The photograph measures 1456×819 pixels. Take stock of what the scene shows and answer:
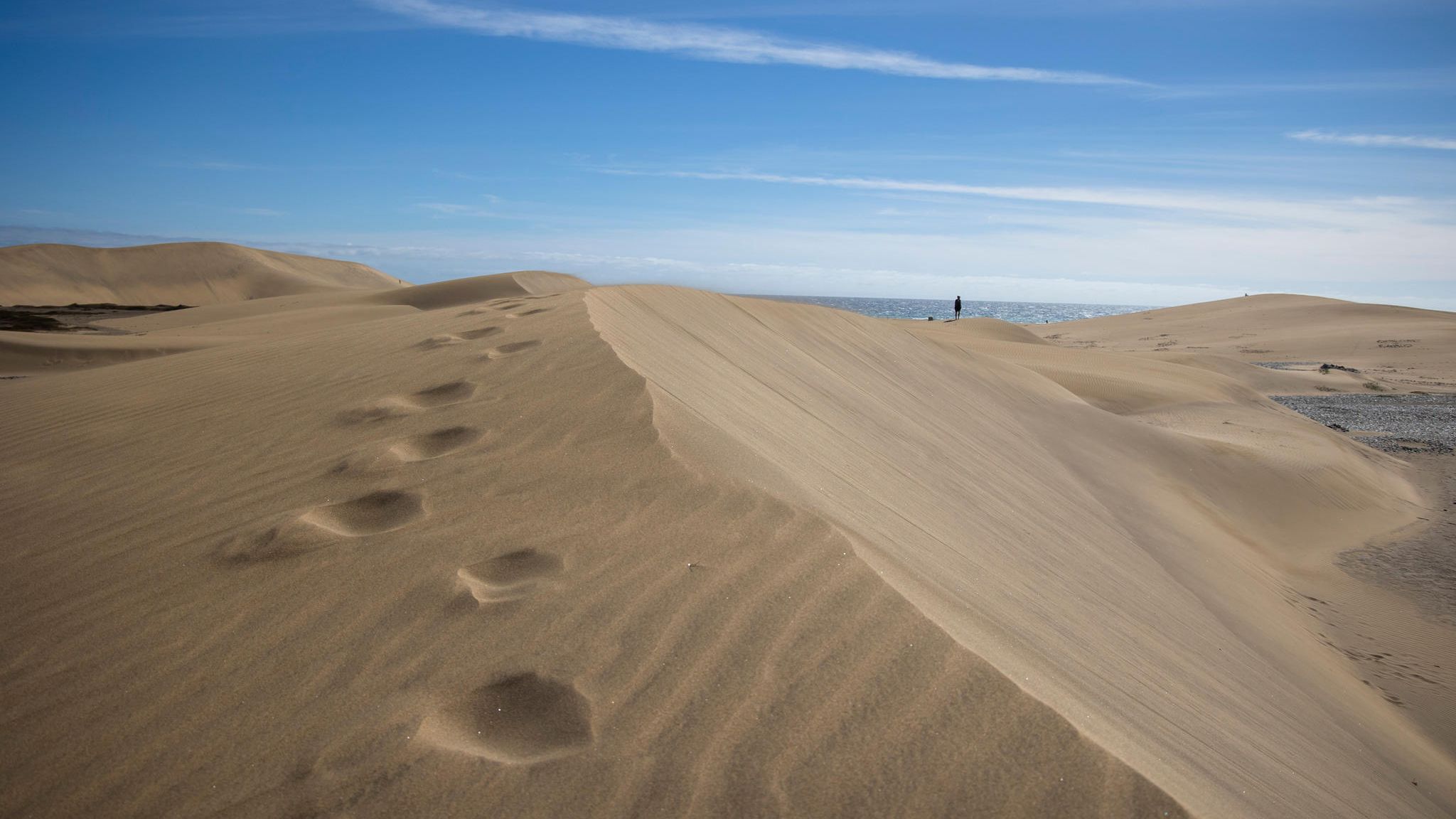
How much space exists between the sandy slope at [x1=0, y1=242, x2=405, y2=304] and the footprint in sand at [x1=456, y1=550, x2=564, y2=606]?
40039 millimetres

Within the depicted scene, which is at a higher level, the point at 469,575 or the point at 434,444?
the point at 434,444

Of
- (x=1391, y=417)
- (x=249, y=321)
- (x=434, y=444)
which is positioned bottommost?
(x=1391, y=417)

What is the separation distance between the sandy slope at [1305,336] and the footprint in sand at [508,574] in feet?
68.1

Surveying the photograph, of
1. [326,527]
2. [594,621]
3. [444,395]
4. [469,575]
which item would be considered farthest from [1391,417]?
[326,527]

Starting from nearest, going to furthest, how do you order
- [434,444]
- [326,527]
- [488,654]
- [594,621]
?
[488,654], [594,621], [326,527], [434,444]

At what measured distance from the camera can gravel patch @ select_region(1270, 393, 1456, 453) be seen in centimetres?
1273

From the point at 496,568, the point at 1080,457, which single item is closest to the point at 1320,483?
the point at 1080,457

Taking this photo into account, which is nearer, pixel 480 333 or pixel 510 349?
pixel 510 349

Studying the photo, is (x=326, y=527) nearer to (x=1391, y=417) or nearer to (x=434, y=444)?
(x=434, y=444)

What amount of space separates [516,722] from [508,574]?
1.99ft

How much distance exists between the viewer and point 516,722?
1.88 m

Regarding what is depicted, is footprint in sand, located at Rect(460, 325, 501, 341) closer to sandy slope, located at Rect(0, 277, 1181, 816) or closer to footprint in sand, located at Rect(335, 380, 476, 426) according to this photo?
footprint in sand, located at Rect(335, 380, 476, 426)

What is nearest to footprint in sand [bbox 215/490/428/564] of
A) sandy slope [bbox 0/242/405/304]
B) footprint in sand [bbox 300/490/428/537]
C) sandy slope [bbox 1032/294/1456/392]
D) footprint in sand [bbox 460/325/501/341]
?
footprint in sand [bbox 300/490/428/537]

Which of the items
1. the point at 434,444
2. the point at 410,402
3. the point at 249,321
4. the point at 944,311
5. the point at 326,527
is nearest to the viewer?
the point at 326,527
